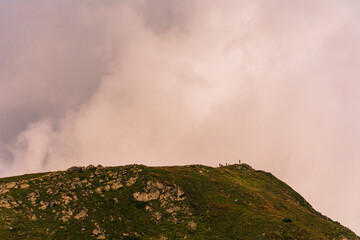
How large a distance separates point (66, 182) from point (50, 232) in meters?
22.3

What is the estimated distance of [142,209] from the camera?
7944 centimetres

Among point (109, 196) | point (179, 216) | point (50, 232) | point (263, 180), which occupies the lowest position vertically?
point (50, 232)

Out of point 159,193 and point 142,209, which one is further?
point 159,193

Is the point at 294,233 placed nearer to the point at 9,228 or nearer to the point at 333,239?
the point at 333,239

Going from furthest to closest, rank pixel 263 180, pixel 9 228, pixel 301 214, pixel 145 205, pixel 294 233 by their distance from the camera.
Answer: pixel 263 180 → pixel 301 214 → pixel 145 205 → pixel 294 233 → pixel 9 228

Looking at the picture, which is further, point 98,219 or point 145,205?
point 145,205

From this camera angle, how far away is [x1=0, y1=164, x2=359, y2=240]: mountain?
218 feet

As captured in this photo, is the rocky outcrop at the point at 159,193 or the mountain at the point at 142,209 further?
the rocky outcrop at the point at 159,193

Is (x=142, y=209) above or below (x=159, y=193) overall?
below

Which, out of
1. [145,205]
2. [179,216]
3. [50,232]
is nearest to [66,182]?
[50,232]

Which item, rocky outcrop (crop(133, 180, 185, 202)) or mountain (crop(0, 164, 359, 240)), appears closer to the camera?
mountain (crop(0, 164, 359, 240))

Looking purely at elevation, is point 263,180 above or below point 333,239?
above

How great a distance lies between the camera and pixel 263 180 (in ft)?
416

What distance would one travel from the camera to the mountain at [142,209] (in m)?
66.4
